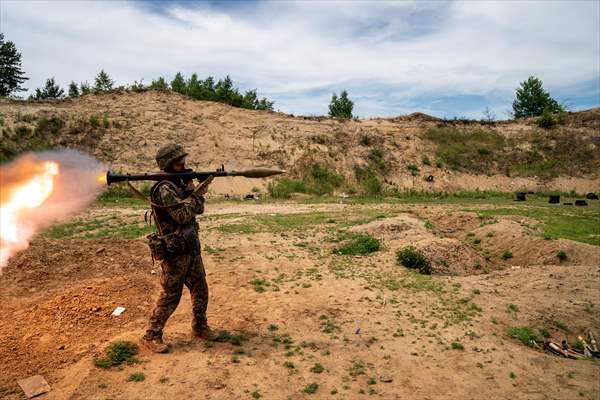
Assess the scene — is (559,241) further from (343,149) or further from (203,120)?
(203,120)

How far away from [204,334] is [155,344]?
2.27ft

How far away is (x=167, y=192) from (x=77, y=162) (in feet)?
6.19

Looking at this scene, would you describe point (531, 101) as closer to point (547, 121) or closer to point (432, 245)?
point (547, 121)

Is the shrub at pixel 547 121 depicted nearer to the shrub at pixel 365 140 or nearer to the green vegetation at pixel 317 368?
the shrub at pixel 365 140

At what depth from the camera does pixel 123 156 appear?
26656 mm

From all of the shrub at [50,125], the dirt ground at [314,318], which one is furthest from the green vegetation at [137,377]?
the shrub at [50,125]

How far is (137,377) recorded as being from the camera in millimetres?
5086

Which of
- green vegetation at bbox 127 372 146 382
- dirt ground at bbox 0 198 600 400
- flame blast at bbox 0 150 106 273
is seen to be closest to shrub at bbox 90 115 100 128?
dirt ground at bbox 0 198 600 400

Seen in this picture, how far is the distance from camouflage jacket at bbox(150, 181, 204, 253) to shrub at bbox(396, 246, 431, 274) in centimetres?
534

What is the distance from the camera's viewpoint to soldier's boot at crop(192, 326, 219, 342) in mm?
6133

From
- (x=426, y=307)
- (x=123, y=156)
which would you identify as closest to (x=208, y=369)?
(x=426, y=307)

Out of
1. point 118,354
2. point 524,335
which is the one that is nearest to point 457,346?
point 524,335

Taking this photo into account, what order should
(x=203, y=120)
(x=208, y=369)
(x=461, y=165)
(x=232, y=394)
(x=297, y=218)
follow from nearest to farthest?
(x=232, y=394), (x=208, y=369), (x=297, y=218), (x=203, y=120), (x=461, y=165)

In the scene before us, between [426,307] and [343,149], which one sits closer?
[426,307]
